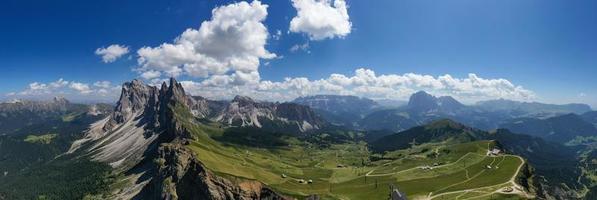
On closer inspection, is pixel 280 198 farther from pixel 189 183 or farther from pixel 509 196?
pixel 509 196

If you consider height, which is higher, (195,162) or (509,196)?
(195,162)

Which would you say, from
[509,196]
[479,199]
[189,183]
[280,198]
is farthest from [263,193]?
[509,196]

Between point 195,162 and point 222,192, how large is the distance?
27.6 metres

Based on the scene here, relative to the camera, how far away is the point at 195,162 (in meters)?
196

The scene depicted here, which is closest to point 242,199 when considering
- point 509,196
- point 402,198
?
point 402,198

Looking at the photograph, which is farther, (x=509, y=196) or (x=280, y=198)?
(x=509, y=196)

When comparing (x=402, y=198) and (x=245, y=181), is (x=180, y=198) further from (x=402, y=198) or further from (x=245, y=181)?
(x=402, y=198)

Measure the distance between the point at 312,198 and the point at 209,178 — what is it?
45.0 m

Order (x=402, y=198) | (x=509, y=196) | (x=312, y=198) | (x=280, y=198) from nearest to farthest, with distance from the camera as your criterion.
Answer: (x=402, y=198), (x=280, y=198), (x=312, y=198), (x=509, y=196)

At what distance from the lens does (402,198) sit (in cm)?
14338

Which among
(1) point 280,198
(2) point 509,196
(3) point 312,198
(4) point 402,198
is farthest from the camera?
(2) point 509,196

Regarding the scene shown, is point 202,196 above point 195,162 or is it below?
below

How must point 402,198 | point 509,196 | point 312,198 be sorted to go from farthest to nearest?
point 509,196 < point 312,198 < point 402,198

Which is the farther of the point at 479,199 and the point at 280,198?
the point at 479,199
